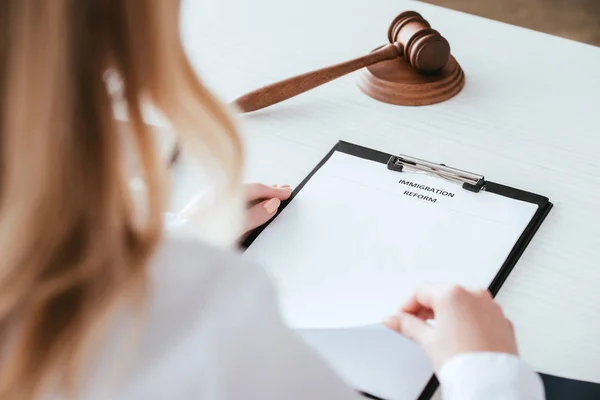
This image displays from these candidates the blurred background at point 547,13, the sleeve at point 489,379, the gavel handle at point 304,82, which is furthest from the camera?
the blurred background at point 547,13

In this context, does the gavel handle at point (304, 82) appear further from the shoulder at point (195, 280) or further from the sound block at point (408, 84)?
the shoulder at point (195, 280)

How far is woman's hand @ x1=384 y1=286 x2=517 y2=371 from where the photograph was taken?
2.19 feet

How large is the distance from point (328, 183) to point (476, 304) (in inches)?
10.6

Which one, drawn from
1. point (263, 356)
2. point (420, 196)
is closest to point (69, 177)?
point (263, 356)

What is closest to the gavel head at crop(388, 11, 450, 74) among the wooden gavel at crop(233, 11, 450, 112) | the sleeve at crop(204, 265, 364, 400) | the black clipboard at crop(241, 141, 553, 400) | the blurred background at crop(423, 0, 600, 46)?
the wooden gavel at crop(233, 11, 450, 112)

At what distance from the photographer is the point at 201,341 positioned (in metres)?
0.46

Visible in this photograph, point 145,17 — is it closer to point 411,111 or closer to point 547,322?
point 547,322

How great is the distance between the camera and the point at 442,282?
0.78 meters

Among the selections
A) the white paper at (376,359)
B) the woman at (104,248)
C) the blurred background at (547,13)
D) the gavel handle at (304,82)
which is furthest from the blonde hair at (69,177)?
the blurred background at (547,13)

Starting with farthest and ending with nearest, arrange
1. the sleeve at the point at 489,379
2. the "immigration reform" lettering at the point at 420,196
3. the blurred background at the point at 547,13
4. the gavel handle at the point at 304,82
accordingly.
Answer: the blurred background at the point at 547,13 → the gavel handle at the point at 304,82 → the "immigration reform" lettering at the point at 420,196 → the sleeve at the point at 489,379

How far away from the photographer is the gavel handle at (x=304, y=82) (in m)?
1.04

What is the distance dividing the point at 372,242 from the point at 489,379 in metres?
0.23

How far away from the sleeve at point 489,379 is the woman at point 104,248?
19 centimetres

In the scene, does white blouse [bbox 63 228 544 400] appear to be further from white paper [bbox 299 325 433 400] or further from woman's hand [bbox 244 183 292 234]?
woman's hand [bbox 244 183 292 234]
